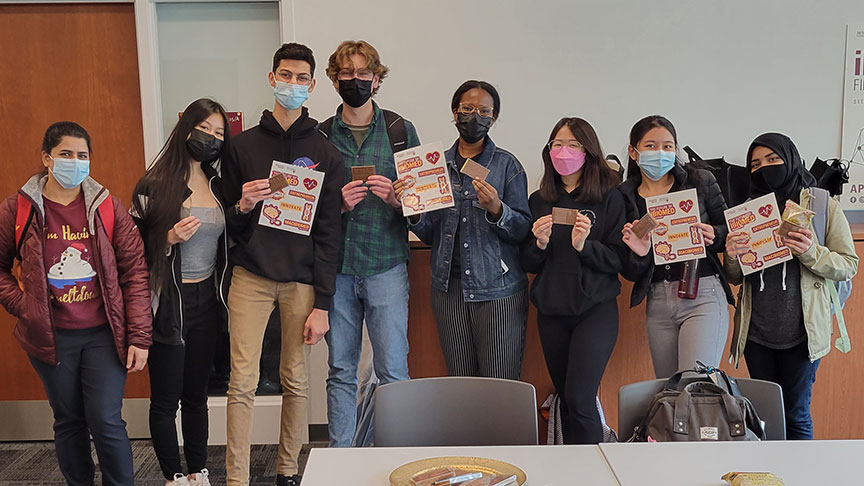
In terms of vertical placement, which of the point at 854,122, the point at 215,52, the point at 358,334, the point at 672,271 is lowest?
the point at 358,334

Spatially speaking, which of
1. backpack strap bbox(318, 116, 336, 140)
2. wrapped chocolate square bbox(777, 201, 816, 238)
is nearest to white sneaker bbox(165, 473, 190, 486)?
backpack strap bbox(318, 116, 336, 140)

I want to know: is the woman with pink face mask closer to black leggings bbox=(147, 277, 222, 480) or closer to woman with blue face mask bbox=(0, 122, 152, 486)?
black leggings bbox=(147, 277, 222, 480)

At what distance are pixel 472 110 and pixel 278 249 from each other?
1.02 meters

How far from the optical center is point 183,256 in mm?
2812

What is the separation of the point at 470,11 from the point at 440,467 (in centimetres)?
297

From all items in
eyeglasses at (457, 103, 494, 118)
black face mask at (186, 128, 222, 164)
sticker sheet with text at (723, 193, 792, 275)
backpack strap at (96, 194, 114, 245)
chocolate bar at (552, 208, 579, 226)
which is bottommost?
sticker sheet with text at (723, 193, 792, 275)

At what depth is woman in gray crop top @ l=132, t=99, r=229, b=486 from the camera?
2.77 m

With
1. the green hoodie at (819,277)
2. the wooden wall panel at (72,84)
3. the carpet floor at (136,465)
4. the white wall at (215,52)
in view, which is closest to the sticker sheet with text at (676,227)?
the green hoodie at (819,277)

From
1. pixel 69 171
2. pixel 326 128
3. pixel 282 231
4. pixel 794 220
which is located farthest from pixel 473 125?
pixel 69 171

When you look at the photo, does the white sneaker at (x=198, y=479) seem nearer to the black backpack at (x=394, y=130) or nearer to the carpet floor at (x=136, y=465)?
the carpet floor at (x=136, y=465)

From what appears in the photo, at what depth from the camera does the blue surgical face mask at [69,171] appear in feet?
8.46

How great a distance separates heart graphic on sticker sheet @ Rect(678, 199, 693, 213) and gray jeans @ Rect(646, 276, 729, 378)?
1.06 ft

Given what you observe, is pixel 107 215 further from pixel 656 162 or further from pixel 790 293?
pixel 790 293

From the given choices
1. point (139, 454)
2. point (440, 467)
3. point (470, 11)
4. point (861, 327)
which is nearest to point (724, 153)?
point (861, 327)
